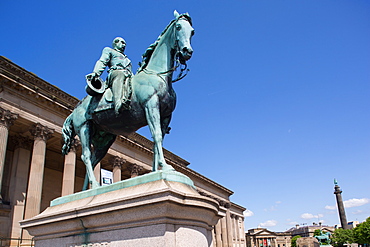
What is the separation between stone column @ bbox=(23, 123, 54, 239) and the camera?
75.0 feet

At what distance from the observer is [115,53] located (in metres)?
7.05

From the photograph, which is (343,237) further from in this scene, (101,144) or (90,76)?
(90,76)

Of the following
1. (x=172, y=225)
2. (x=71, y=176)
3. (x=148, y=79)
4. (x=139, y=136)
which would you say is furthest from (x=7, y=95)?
(x=172, y=225)

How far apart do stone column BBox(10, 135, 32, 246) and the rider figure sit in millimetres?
21799

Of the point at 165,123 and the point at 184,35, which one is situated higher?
the point at 184,35

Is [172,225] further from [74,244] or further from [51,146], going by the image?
[51,146]

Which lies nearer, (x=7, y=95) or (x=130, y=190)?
(x=130, y=190)

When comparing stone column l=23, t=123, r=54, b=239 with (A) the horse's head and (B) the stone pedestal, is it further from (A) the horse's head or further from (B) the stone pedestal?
(A) the horse's head

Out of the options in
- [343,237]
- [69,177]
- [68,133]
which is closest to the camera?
[68,133]

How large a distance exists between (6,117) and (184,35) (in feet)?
70.1

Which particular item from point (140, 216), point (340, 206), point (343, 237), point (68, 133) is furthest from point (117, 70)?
point (340, 206)

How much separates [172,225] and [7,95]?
23.3 m

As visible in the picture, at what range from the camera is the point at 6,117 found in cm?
2300

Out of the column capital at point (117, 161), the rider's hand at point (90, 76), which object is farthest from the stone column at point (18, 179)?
the rider's hand at point (90, 76)
